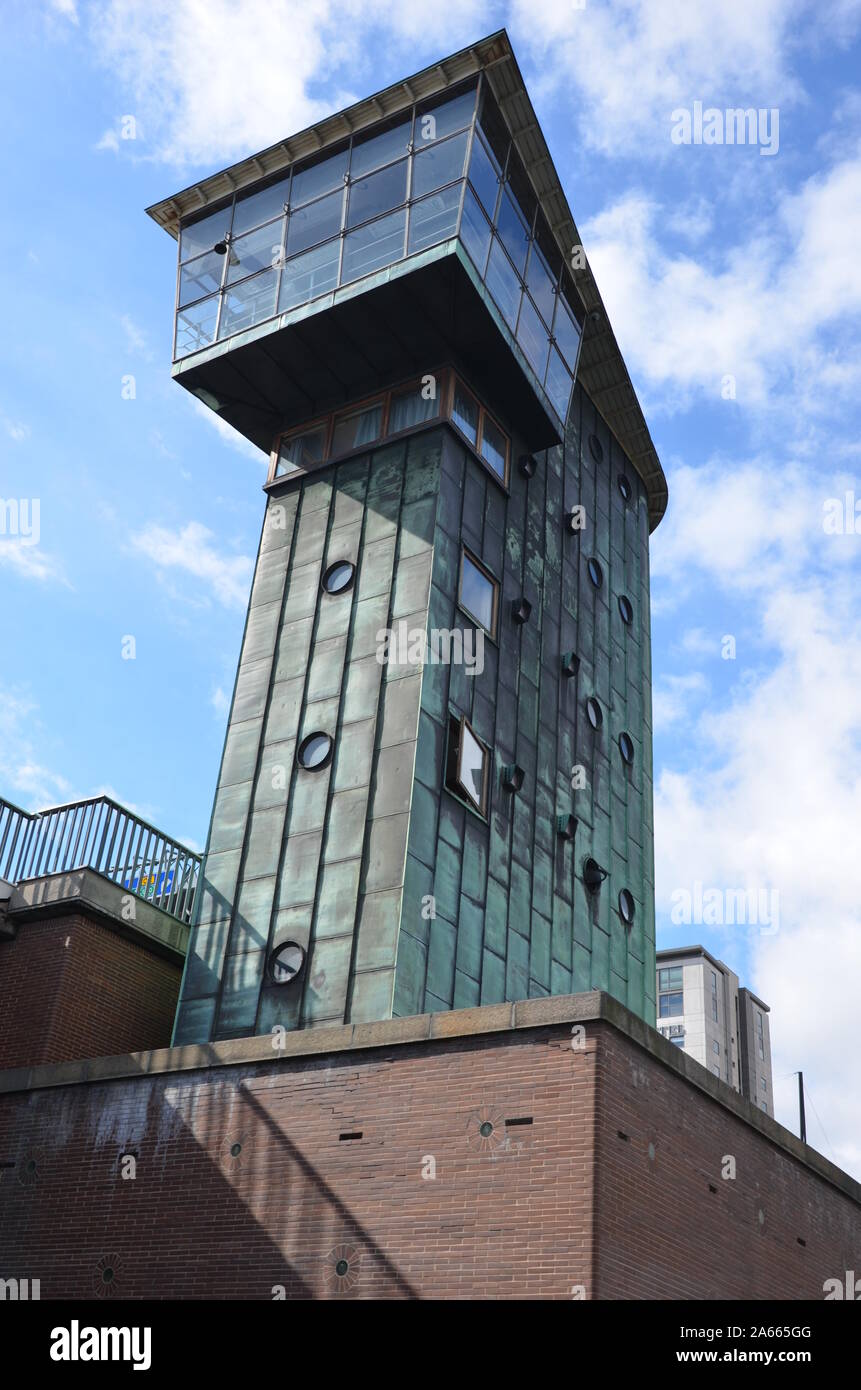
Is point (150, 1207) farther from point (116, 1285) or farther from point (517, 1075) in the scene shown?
point (517, 1075)

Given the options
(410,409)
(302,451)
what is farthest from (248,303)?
(410,409)

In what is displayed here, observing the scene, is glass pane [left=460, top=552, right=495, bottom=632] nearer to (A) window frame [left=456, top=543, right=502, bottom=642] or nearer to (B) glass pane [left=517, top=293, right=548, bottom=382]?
(A) window frame [left=456, top=543, right=502, bottom=642]

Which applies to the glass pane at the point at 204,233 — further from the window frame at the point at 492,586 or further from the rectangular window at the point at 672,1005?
the rectangular window at the point at 672,1005

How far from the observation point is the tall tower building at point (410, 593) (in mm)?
22844

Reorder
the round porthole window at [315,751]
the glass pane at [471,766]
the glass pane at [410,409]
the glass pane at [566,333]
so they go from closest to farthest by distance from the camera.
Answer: the glass pane at [471,766]
the round porthole window at [315,751]
the glass pane at [410,409]
the glass pane at [566,333]

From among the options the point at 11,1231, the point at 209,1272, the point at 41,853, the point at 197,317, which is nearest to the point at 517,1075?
the point at 209,1272

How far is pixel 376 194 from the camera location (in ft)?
89.5

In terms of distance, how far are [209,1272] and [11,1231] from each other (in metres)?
3.72

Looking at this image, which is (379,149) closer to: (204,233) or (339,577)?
(204,233)

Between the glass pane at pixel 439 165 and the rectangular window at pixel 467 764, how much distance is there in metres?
10.9

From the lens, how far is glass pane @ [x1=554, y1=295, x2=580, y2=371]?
3023 centimetres

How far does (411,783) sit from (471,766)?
2.10m

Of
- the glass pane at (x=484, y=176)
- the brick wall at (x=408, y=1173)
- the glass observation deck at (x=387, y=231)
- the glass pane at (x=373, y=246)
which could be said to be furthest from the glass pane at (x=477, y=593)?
the brick wall at (x=408, y=1173)
